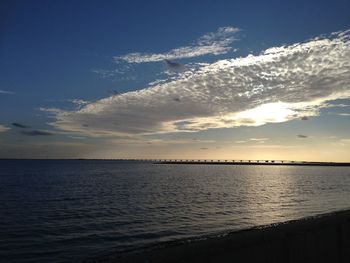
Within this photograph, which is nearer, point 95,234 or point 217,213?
point 95,234

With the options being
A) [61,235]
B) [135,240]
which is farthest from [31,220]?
[135,240]

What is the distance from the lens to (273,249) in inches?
463

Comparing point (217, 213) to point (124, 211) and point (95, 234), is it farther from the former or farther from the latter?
point (95, 234)

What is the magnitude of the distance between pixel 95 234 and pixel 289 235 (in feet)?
58.2

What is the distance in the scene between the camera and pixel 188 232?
93.4 ft

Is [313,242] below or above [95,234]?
above

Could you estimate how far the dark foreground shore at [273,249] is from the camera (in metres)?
10.4

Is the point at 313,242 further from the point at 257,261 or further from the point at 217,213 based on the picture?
the point at 217,213

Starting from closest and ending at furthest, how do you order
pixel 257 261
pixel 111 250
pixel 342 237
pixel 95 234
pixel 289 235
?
pixel 257 261, pixel 289 235, pixel 342 237, pixel 111 250, pixel 95 234

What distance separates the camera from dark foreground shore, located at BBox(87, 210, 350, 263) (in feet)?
34.2

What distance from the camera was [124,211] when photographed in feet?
131

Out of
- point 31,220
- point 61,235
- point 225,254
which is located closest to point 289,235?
point 225,254

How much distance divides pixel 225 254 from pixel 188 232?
1829 cm

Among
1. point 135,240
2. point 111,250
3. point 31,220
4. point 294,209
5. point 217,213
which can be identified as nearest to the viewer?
point 111,250
